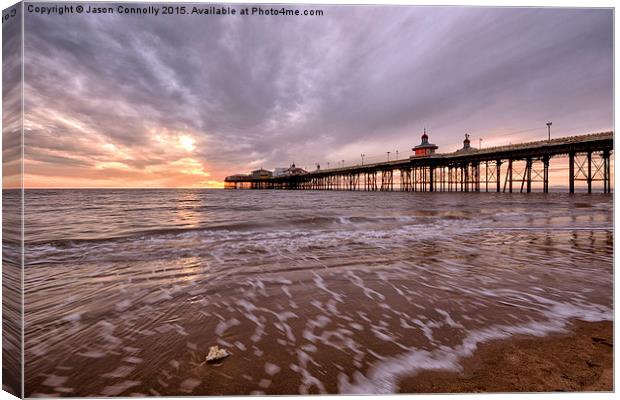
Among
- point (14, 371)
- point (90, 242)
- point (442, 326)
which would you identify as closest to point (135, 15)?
point (14, 371)

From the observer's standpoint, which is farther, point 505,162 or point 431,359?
point 505,162

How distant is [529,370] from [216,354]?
1979mm

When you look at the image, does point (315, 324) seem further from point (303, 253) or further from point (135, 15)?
point (135, 15)

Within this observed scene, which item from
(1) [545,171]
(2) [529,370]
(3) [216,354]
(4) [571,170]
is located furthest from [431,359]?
(1) [545,171]

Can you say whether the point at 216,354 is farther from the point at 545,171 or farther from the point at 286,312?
the point at 545,171

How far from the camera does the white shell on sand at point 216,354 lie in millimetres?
1641

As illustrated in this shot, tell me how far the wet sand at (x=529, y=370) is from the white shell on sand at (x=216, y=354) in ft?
3.70

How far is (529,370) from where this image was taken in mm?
1581

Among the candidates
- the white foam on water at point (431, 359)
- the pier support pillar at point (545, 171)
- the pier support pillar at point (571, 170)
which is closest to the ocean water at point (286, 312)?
the white foam on water at point (431, 359)

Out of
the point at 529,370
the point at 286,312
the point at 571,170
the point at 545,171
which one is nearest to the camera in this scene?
the point at 529,370

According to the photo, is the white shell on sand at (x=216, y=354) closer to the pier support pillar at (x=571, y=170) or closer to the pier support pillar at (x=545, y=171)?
the pier support pillar at (x=571, y=170)

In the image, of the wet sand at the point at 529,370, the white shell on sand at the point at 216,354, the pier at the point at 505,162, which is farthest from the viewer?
the pier at the point at 505,162

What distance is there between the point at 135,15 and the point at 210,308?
9.38 ft

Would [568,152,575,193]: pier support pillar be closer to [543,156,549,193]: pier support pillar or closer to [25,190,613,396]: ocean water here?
[543,156,549,193]: pier support pillar
